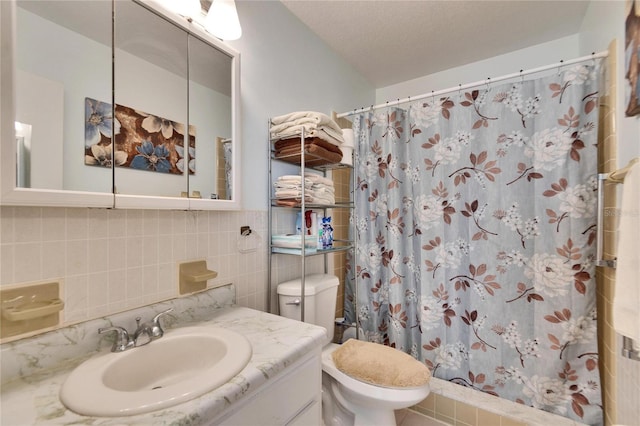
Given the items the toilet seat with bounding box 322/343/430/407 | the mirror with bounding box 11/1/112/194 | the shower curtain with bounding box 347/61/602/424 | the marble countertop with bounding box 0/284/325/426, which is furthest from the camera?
the shower curtain with bounding box 347/61/602/424

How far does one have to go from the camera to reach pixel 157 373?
86 centimetres

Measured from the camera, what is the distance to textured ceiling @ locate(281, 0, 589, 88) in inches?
61.7

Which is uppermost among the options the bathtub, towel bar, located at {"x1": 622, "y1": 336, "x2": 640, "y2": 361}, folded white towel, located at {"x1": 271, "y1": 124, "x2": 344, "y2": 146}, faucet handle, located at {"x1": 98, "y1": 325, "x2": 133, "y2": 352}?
folded white towel, located at {"x1": 271, "y1": 124, "x2": 344, "y2": 146}

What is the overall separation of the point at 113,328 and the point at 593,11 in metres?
2.67

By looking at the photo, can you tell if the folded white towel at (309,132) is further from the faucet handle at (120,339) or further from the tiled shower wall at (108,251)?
the faucet handle at (120,339)

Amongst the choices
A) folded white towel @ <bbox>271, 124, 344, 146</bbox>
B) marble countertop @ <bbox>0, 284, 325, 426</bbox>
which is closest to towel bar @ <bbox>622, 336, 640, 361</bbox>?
marble countertop @ <bbox>0, 284, 325, 426</bbox>

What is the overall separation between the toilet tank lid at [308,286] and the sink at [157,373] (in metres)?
0.50

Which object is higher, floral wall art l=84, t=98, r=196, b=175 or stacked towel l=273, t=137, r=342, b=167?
stacked towel l=273, t=137, r=342, b=167

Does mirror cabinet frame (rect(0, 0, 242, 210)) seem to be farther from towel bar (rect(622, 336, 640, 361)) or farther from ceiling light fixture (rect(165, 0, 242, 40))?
towel bar (rect(622, 336, 640, 361))

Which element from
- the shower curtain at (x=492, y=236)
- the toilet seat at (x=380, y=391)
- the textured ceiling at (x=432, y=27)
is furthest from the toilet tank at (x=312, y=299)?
the textured ceiling at (x=432, y=27)

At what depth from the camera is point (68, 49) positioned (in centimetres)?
77

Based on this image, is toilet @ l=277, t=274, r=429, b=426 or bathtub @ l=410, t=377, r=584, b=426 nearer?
toilet @ l=277, t=274, r=429, b=426

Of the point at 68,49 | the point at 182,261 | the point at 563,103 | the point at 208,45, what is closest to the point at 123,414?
the point at 182,261

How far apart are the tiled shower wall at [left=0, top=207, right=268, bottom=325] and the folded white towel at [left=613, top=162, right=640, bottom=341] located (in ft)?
4.44
